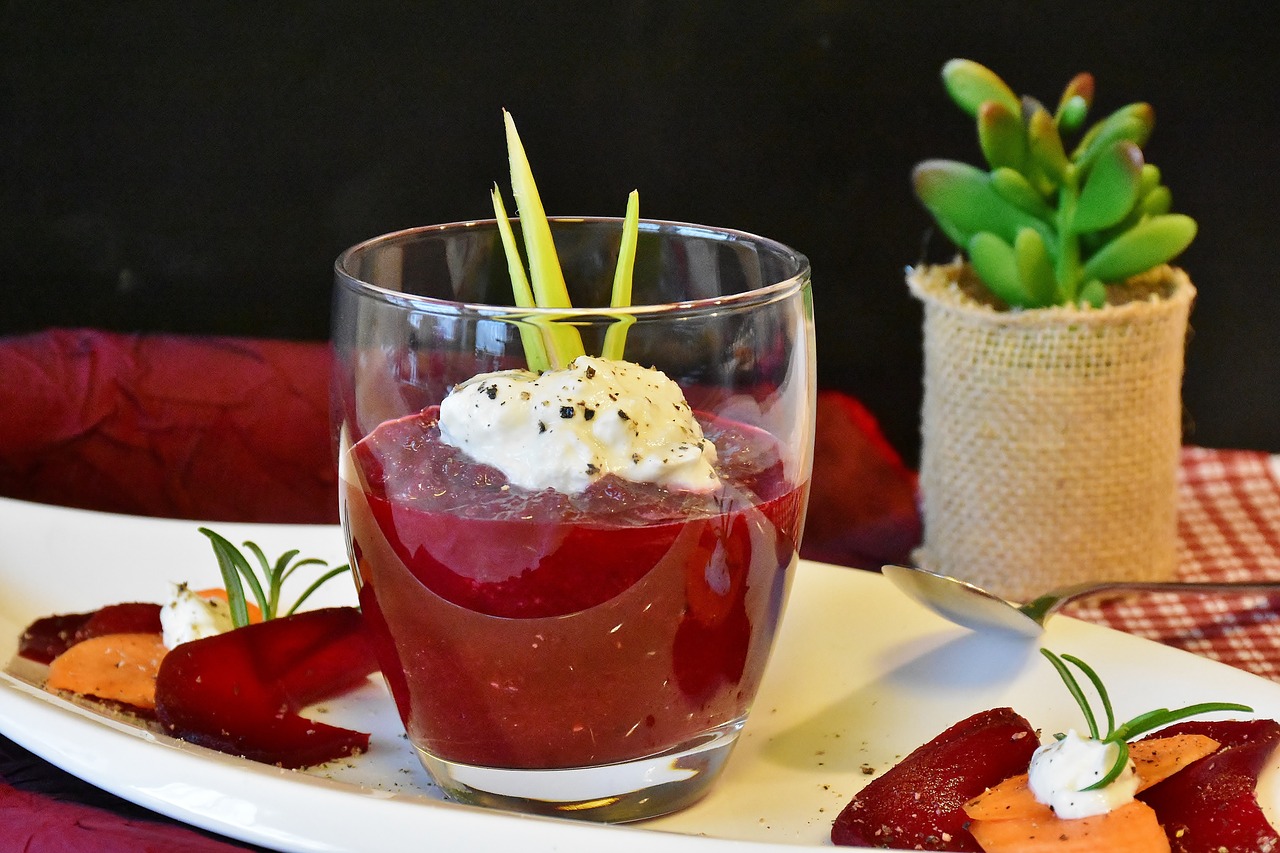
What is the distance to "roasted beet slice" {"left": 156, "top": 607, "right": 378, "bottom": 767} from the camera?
109 cm

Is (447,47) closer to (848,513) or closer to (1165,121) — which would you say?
(848,513)

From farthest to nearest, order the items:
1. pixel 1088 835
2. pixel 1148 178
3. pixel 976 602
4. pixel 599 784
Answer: pixel 1148 178, pixel 976 602, pixel 599 784, pixel 1088 835

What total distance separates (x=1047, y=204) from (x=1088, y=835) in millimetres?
1042

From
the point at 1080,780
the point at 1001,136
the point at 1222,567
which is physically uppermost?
the point at 1001,136

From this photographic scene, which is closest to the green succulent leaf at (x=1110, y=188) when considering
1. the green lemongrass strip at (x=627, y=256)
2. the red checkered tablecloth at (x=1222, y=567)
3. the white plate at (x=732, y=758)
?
the red checkered tablecloth at (x=1222, y=567)

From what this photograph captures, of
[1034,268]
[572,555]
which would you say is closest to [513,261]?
[572,555]

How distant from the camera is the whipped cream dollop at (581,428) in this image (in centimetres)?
92

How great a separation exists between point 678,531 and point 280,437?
1199mm

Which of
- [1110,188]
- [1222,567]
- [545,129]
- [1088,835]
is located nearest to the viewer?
[1088,835]

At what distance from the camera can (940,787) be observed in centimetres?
97

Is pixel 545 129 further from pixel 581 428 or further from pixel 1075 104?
pixel 581 428

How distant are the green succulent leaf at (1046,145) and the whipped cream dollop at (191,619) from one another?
1072 mm

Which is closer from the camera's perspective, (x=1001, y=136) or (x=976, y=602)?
(x=976, y=602)

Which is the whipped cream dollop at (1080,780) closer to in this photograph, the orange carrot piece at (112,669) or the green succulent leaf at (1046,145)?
the orange carrot piece at (112,669)
